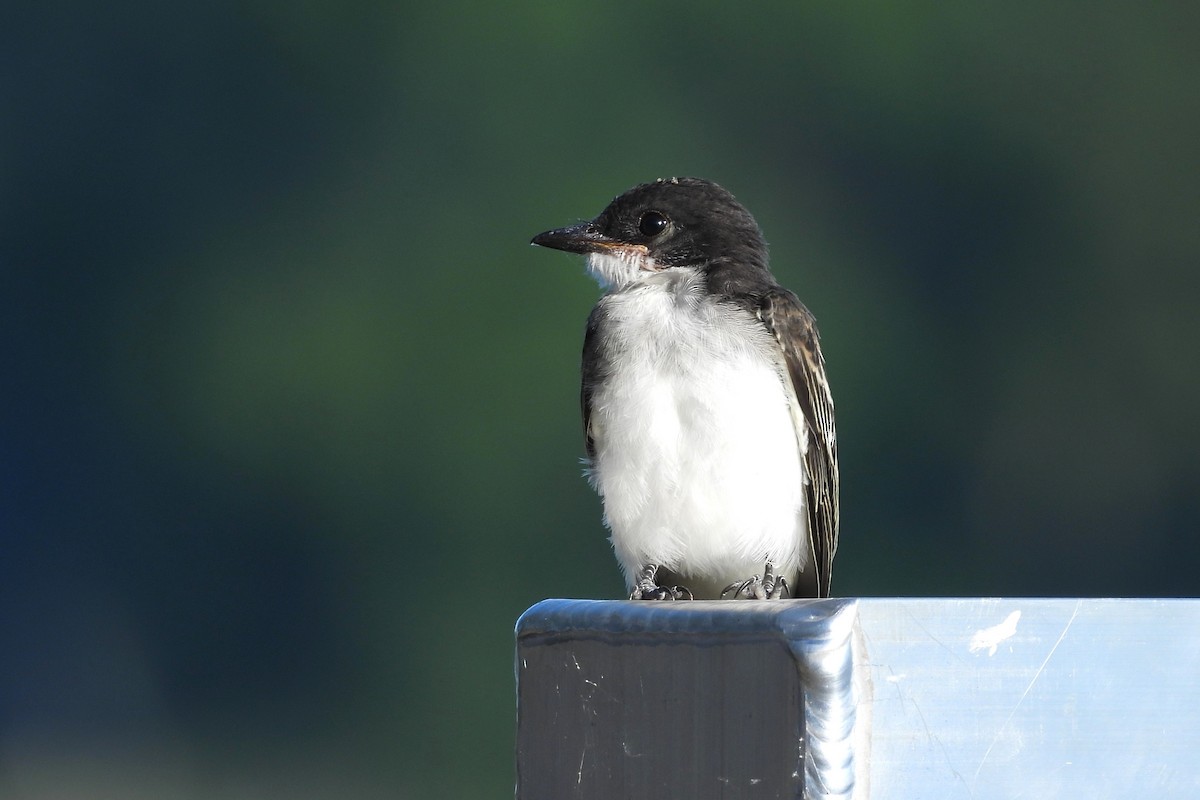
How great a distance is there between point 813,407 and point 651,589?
1.38ft

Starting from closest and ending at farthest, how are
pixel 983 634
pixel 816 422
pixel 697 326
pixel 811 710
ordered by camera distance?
1. pixel 811 710
2. pixel 983 634
3. pixel 697 326
4. pixel 816 422

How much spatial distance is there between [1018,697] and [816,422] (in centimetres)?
153

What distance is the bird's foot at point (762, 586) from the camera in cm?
255

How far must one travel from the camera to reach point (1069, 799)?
114 cm

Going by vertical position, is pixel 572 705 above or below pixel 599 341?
below

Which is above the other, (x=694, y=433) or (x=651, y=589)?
(x=694, y=433)

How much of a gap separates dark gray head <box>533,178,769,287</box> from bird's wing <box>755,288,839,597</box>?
122 millimetres

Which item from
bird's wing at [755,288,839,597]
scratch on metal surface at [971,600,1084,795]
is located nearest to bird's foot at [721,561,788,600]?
bird's wing at [755,288,839,597]

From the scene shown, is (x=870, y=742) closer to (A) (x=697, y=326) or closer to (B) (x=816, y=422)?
(A) (x=697, y=326)

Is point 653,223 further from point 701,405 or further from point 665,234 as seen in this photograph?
point 701,405

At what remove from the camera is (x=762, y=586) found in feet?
8.45

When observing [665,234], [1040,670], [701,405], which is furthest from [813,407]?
[1040,670]

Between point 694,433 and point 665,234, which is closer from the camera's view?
point 694,433

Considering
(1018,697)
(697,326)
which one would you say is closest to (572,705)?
(1018,697)
